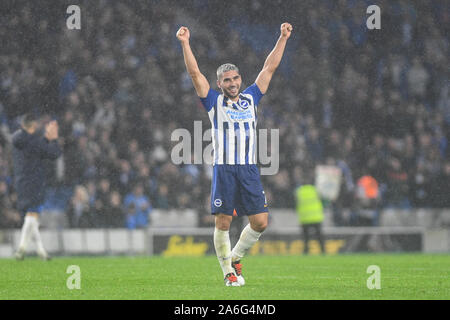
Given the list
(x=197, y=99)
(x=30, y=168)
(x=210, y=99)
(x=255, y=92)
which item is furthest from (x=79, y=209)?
(x=210, y=99)

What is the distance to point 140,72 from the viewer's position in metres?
21.9

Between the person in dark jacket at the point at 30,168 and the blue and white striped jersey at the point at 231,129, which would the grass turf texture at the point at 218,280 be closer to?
the person in dark jacket at the point at 30,168

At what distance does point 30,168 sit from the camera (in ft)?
44.5

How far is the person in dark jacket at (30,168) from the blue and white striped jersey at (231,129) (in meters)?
4.83

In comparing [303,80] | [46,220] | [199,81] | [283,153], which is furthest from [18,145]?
[303,80]

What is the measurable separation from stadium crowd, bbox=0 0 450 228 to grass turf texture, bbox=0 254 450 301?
5096 mm

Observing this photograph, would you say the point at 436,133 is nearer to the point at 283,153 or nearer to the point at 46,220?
the point at 283,153

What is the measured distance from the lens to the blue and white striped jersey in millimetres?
8750

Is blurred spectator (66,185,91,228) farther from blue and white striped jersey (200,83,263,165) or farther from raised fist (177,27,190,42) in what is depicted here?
raised fist (177,27,190,42)

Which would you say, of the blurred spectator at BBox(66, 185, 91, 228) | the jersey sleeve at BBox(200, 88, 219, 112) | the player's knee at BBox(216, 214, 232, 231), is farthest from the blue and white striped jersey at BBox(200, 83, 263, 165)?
A: the blurred spectator at BBox(66, 185, 91, 228)

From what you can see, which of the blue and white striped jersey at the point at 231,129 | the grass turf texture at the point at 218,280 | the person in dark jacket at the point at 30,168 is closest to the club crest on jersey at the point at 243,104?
the blue and white striped jersey at the point at 231,129

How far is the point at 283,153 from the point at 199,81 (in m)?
11.7

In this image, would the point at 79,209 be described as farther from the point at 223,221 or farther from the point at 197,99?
the point at 223,221

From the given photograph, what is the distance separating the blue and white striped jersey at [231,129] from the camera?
8750mm
